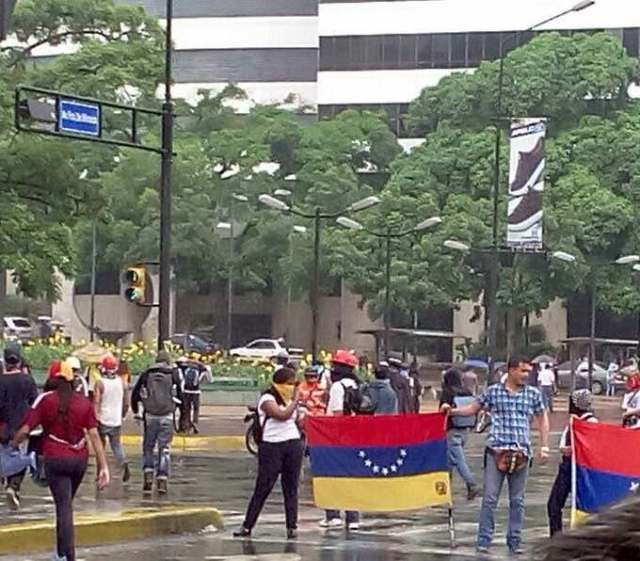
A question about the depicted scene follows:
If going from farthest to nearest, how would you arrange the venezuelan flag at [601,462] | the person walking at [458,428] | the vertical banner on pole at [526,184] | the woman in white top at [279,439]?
the vertical banner on pole at [526,184] → the person walking at [458,428] → the woman in white top at [279,439] → the venezuelan flag at [601,462]

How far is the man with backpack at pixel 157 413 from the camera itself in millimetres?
18453

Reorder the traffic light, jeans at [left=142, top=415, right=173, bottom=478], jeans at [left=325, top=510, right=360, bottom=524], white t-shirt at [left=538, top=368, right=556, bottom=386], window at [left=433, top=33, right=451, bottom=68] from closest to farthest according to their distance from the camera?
jeans at [left=325, top=510, right=360, bottom=524], jeans at [left=142, top=415, right=173, bottom=478], the traffic light, white t-shirt at [left=538, top=368, right=556, bottom=386], window at [left=433, top=33, right=451, bottom=68]

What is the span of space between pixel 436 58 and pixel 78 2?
32.4 metres

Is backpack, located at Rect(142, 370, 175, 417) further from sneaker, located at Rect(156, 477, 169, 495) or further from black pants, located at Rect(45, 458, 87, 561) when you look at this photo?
black pants, located at Rect(45, 458, 87, 561)

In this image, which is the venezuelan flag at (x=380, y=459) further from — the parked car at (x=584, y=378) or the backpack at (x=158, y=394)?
the parked car at (x=584, y=378)

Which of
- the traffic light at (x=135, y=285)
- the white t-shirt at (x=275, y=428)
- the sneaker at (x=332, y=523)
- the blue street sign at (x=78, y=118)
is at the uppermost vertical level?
the blue street sign at (x=78, y=118)

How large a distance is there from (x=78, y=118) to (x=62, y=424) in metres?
10.9

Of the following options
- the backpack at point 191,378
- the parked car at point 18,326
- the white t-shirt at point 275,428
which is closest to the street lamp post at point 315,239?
the backpack at point 191,378

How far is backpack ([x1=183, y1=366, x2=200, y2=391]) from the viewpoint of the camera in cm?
3189

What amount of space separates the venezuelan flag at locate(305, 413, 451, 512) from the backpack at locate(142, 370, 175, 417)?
13.4 feet

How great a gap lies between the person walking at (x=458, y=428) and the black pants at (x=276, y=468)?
3.10 m

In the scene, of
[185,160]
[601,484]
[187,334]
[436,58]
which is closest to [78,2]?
[185,160]

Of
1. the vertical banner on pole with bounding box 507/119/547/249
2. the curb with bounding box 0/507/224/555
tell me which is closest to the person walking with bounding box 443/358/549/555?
the curb with bounding box 0/507/224/555

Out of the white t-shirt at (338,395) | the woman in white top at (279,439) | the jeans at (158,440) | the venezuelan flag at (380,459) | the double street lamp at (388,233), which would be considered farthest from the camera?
the double street lamp at (388,233)
